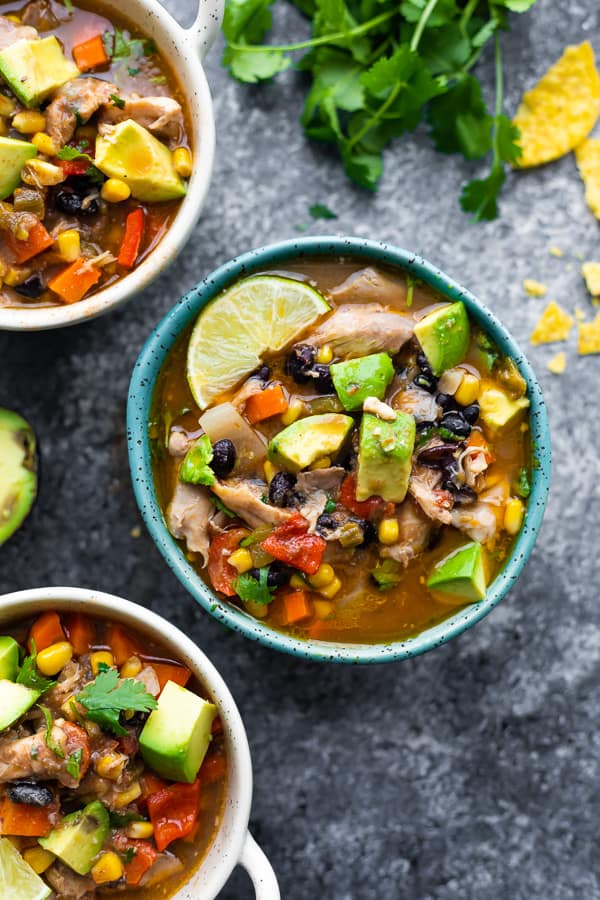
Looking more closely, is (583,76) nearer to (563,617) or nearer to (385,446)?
(385,446)

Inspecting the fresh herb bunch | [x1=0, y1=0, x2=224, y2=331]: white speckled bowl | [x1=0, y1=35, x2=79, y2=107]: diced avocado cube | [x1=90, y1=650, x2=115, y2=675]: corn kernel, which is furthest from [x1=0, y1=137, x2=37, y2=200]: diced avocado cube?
[x1=90, y1=650, x2=115, y2=675]: corn kernel

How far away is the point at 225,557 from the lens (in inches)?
124

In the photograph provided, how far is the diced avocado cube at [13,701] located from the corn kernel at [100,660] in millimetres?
203

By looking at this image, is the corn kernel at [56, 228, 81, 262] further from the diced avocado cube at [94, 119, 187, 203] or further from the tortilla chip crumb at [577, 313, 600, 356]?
the tortilla chip crumb at [577, 313, 600, 356]

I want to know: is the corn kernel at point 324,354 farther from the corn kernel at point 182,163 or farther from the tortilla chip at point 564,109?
the tortilla chip at point 564,109

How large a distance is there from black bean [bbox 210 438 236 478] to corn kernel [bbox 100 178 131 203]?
793 millimetres

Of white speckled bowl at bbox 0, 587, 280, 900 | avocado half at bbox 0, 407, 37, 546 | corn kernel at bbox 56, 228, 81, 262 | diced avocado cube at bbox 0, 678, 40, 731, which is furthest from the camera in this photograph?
avocado half at bbox 0, 407, 37, 546

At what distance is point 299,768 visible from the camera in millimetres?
3697

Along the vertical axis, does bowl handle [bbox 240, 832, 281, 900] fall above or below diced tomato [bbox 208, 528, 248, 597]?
below

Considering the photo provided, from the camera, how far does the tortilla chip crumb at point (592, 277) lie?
373 cm

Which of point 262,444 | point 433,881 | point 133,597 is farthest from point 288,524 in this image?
point 433,881

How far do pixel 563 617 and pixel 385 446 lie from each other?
1.27 metres

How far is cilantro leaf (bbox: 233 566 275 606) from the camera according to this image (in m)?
3.09

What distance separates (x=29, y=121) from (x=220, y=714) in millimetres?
1848
